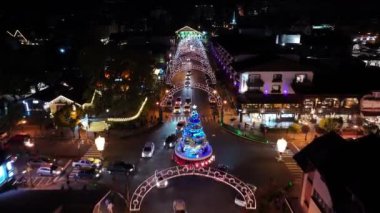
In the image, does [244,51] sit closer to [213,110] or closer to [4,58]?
[213,110]

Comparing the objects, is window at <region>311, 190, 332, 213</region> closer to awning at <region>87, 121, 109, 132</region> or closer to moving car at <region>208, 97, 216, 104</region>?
awning at <region>87, 121, 109, 132</region>

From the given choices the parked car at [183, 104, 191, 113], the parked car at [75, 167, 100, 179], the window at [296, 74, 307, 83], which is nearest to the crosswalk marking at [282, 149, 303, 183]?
the window at [296, 74, 307, 83]

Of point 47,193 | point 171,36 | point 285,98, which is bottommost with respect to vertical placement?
point 47,193

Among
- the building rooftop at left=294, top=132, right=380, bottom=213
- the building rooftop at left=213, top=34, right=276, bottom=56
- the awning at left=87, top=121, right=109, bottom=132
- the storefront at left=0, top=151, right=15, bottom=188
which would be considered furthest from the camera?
the building rooftop at left=213, top=34, right=276, bottom=56

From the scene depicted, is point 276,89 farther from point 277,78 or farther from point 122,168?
point 122,168

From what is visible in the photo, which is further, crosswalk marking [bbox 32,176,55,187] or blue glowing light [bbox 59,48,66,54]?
blue glowing light [bbox 59,48,66,54]

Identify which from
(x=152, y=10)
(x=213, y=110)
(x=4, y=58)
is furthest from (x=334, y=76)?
(x=152, y=10)
